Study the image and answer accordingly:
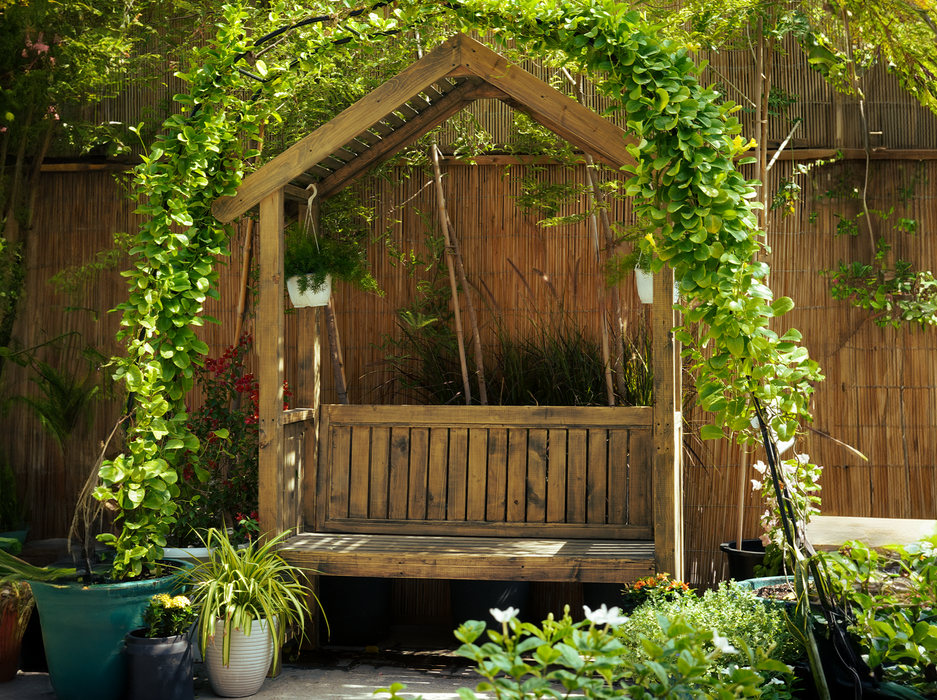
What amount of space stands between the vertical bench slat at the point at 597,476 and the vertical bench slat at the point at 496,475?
41cm

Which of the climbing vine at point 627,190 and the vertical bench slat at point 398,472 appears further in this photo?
the vertical bench slat at point 398,472

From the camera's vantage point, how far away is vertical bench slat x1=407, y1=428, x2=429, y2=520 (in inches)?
156

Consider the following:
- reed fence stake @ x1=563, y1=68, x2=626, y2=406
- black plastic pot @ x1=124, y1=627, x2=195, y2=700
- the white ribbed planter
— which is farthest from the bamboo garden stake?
black plastic pot @ x1=124, y1=627, x2=195, y2=700

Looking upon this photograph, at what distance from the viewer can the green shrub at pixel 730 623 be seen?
7.73 feet

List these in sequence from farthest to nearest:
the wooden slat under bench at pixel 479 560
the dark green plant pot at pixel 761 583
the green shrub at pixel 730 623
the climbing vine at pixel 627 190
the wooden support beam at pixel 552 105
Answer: the wooden slat under bench at pixel 479 560, the wooden support beam at pixel 552 105, the dark green plant pot at pixel 761 583, the climbing vine at pixel 627 190, the green shrub at pixel 730 623

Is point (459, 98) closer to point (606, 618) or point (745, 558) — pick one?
point (745, 558)

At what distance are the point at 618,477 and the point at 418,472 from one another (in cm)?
99

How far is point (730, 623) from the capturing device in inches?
96.5

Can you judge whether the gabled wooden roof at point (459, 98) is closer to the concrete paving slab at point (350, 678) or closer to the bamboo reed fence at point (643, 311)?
the bamboo reed fence at point (643, 311)

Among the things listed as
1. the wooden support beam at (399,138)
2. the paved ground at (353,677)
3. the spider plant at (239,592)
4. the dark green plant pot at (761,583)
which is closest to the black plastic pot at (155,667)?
the spider plant at (239,592)

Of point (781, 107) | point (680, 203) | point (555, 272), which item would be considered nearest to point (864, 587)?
point (680, 203)

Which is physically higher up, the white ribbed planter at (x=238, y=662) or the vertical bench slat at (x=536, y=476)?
the vertical bench slat at (x=536, y=476)

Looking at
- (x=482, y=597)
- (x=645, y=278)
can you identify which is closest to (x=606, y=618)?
(x=645, y=278)

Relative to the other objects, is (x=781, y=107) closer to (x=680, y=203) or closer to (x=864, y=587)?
(x=680, y=203)
